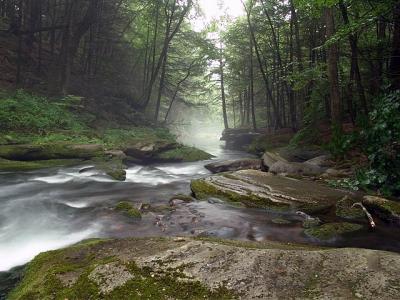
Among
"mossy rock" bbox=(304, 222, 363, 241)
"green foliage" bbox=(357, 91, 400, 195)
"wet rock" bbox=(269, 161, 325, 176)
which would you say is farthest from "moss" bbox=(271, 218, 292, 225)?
"wet rock" bbox=(269, 161, 325, 176)

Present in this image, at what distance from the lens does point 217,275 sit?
10.5 ft

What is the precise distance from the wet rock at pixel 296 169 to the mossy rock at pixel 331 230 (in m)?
4.57

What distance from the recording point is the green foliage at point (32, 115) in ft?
47.0

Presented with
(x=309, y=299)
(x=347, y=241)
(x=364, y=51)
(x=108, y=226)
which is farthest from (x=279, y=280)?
(x=364, y=51)

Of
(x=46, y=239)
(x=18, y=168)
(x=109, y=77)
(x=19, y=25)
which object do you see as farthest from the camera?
(x=109, y=77)

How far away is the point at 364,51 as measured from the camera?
13.1 metres

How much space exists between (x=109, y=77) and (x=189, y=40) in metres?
8.89

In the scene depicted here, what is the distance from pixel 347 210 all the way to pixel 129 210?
15.9ft

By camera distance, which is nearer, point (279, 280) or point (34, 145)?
point (279, 280)

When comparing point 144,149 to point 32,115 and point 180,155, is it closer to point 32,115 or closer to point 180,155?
point 180,155

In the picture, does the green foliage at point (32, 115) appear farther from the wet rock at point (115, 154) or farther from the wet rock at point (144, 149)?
the wet rock at point (115, 154)

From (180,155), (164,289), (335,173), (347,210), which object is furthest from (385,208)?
(180,155)

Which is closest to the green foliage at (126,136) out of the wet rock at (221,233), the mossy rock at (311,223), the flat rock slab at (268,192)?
the flat rock slab at (268,192)

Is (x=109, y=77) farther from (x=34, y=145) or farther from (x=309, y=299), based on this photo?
(x=309, y=299)
